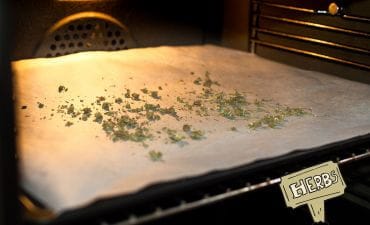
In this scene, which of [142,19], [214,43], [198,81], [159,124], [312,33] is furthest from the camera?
[214,43]

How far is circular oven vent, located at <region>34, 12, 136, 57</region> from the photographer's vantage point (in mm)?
1354

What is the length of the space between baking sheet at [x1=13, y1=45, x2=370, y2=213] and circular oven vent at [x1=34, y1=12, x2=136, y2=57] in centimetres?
3

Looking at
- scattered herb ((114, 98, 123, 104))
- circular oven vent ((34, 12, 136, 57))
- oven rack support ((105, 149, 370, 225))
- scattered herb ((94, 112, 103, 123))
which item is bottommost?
oven rack support ((105, 149, 370, 225))

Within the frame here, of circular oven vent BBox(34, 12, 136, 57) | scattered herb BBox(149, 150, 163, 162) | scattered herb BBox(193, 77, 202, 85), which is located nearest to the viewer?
scattered herb BBox(149, 150, 163, 162)

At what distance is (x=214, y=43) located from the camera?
165 cm

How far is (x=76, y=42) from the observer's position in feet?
4.58

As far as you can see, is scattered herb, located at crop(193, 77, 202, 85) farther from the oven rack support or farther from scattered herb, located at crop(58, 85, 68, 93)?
the oven rack support

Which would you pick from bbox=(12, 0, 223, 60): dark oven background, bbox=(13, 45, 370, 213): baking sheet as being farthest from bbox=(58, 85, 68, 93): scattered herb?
bbox=(12, 0, 223, 60): dark oven background

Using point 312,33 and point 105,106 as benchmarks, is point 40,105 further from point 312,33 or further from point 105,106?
point 312,33

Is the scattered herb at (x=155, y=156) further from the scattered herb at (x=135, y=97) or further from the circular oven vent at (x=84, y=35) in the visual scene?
the circular oven vent at (x=84, y=35)

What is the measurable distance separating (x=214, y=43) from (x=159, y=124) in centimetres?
75

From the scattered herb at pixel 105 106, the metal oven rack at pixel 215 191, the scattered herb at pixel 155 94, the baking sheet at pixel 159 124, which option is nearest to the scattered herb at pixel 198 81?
the baking sheet at pixel 159 124

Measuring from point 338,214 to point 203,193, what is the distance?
51cm

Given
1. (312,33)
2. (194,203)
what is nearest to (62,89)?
(194,203)
